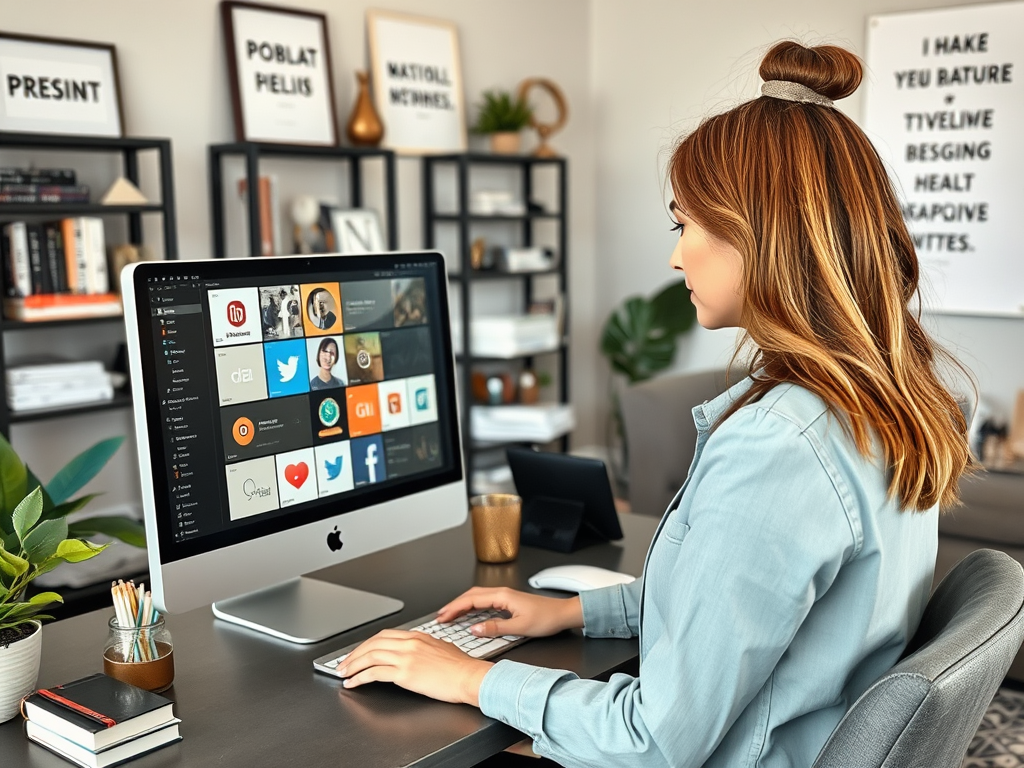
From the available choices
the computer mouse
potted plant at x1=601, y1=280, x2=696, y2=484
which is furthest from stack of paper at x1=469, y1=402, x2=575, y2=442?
the computer mouse

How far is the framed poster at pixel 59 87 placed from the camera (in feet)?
9.75

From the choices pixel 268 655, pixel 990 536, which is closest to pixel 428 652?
pixel 268 655

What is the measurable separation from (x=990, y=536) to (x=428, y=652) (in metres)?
2.20

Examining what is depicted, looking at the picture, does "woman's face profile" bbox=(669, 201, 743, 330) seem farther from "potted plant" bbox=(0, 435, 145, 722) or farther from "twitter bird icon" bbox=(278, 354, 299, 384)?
"potted plant" bbox=(0, 435, 145, 722)

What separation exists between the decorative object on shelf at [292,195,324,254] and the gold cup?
2.20m

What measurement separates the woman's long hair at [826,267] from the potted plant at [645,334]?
3403 mm

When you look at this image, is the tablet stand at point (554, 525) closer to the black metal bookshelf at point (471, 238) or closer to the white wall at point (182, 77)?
the white wall at point (182, 77)

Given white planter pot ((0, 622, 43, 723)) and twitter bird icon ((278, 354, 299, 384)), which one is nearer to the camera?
white planter pot ((0, 622, 43, 723))

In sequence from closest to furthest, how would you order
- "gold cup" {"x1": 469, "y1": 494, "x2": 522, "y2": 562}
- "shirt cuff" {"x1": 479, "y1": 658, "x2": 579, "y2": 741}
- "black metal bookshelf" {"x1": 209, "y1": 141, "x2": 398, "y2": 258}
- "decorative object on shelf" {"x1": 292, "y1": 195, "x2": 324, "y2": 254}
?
"shirt cuff" {"x1": 479, "y1": 658, "x2": 579, "y2": 741}, "gold cup" {"x1": 469, "y1": 494, "x2": 522, "y2": 562}, "black metal bookshelf" {"x1": 209, "y1": 141, "x2": 398, "y2": 258}, "decorative object on shelf" {"x1": 292, "y1": 195, "x2": 324, "y2": 254}

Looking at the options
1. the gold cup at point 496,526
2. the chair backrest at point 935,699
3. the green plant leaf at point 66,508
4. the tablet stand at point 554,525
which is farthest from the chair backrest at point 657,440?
the chair backrest at point 935,699

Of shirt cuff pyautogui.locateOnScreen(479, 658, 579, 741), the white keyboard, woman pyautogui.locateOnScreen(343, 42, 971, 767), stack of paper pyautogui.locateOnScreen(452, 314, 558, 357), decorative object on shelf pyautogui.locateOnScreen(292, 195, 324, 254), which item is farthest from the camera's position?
stack of paper pyautogui.locateOnScreen(452, 314, 558, 357)

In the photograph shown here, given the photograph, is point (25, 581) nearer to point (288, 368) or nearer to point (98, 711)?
point (98, 711)

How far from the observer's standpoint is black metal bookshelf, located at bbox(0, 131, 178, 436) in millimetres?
2828

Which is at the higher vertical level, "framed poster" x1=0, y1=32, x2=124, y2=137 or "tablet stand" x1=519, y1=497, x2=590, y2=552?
"framed poster" x1=0, y1=32, x2=124, y2=137
